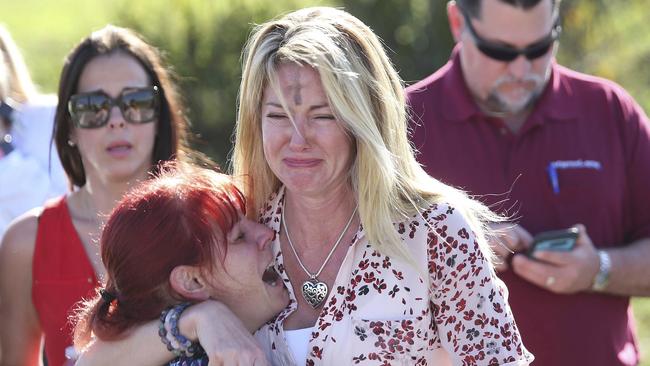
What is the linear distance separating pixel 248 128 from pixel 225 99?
13.8 feet

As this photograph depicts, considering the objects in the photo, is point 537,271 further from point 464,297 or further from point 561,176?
point 464,297

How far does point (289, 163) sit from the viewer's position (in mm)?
2738

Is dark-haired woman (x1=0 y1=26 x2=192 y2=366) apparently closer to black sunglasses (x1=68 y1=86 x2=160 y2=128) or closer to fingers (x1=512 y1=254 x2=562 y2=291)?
black sunglasses (x1=68 y1=86 x2=160 y2=128)

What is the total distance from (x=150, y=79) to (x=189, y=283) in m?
1.17

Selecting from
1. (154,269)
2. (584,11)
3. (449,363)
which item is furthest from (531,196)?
(584,11)

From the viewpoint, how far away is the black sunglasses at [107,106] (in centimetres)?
360

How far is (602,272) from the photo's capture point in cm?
367

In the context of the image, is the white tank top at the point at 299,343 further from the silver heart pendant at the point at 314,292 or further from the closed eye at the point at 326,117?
the closed eye at the point at 326,117

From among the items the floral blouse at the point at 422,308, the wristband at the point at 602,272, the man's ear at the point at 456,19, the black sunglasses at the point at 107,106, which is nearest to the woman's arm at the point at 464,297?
the floral blouse at the point at 422,308

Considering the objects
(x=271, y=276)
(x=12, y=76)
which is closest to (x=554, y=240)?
(x=271, y=276)

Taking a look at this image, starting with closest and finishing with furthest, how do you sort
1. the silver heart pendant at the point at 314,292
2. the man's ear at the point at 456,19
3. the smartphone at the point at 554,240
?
the silver heart pendant at the point at 314,292 → the smartphone at the point at 554,240 → the man's ear at the point at 456,19

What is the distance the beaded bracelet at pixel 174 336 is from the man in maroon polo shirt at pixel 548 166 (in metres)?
1.30

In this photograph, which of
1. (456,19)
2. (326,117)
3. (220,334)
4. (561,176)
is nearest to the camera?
(220,334)

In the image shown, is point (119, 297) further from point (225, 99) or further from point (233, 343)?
point (225, 99)
